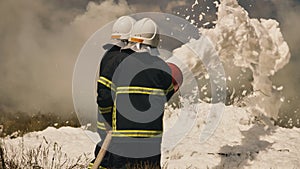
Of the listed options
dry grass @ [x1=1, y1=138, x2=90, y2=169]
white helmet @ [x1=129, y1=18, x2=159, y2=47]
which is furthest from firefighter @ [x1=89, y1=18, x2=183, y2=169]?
dry grass @ [x1=1, y1=138, x2=90, y2=169]

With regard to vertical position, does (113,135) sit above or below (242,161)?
above

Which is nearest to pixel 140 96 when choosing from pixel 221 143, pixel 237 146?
pixel 237 146

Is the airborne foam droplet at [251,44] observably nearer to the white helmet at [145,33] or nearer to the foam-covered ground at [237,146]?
the foam-covered ground at [237,146]

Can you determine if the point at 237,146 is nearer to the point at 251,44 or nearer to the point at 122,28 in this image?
the point at 251,44

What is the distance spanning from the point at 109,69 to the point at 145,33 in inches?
14.2

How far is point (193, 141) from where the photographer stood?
6879 mm

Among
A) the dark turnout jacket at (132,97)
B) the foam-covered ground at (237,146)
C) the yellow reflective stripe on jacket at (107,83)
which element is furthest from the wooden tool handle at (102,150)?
the foam-covered ground at (237,146)

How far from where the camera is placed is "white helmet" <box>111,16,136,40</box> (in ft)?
11.1

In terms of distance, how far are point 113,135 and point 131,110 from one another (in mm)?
236

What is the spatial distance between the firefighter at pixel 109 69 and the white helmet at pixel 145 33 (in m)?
0.09

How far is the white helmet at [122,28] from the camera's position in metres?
3.39

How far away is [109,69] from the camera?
321cm

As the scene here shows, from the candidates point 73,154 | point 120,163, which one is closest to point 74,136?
point 73,154

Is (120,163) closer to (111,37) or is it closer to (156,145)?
(156,145)
